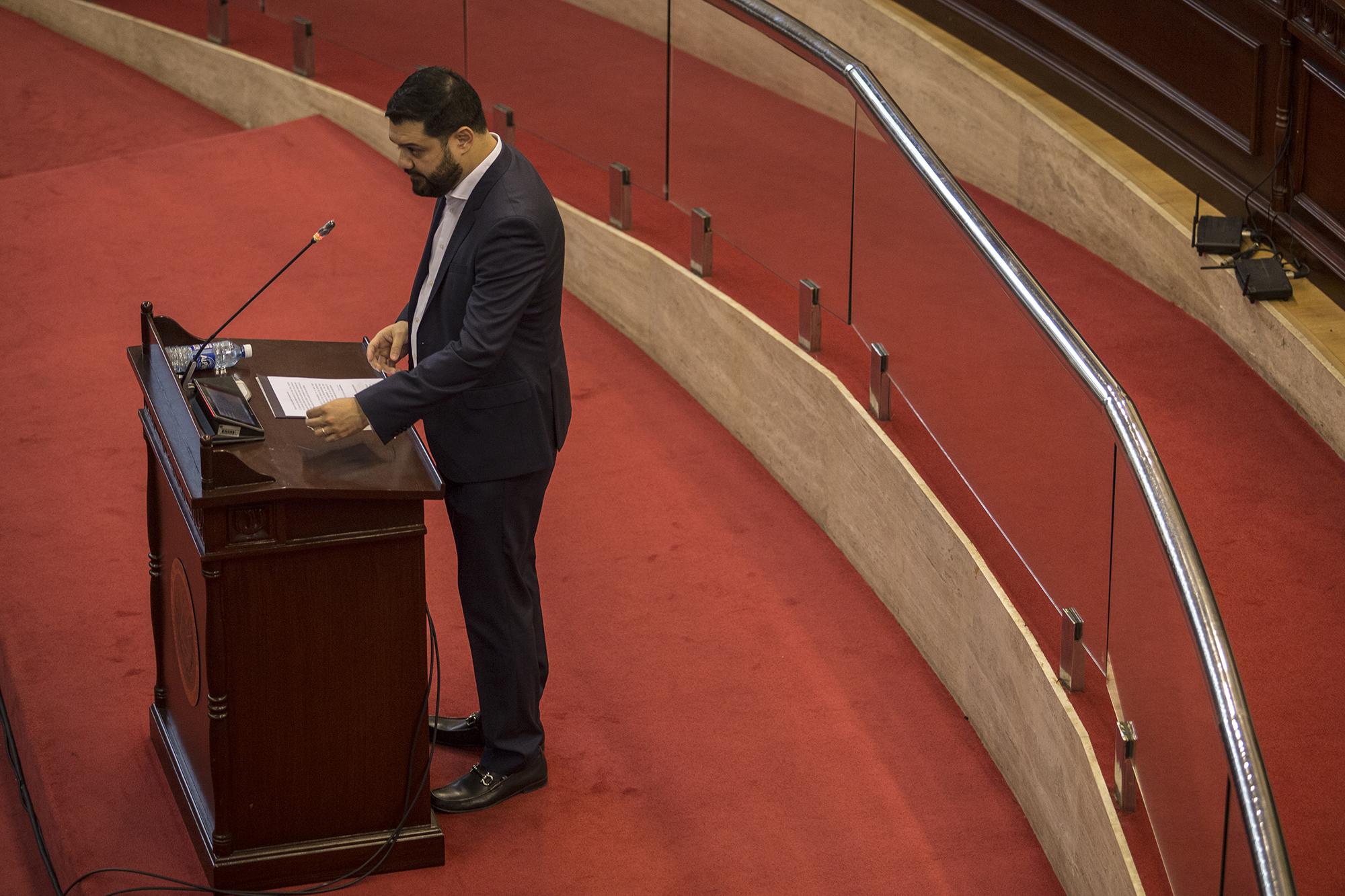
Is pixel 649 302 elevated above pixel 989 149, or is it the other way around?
pixel 989 149

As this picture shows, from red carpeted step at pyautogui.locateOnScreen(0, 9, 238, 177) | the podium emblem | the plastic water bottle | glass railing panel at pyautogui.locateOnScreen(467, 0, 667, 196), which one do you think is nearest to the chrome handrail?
glass railing panel at pyautogui.locateOnScreen(467, 0, 667, 196)

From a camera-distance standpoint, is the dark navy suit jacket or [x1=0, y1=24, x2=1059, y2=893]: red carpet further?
[x1=0, y1=24, x2=1059, y2=893]: red carpet

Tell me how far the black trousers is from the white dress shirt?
11.7 inches

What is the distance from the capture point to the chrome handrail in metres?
2.31

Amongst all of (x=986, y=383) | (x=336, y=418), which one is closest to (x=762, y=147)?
(x=986, y=383)

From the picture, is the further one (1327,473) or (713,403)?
(713,403)

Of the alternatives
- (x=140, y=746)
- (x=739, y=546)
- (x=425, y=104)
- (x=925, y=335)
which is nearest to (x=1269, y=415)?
(x=925, y=335)

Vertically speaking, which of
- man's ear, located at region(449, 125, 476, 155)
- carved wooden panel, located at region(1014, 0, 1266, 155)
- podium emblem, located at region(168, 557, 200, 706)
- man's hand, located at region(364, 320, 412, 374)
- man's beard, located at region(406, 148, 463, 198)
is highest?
man's ear, located at region(449, 125, 476, 155)

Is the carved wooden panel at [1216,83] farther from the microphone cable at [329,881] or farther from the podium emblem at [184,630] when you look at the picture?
the podium emblem at [184,630]

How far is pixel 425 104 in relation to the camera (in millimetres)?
2932

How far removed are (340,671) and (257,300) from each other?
227cm

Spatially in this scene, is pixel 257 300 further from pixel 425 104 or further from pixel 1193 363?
pixel 1193 363

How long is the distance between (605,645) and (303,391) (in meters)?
0.96

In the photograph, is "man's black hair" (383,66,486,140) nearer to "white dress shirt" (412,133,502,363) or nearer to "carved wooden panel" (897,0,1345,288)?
"white dress shirt" (412,133,502,363)
